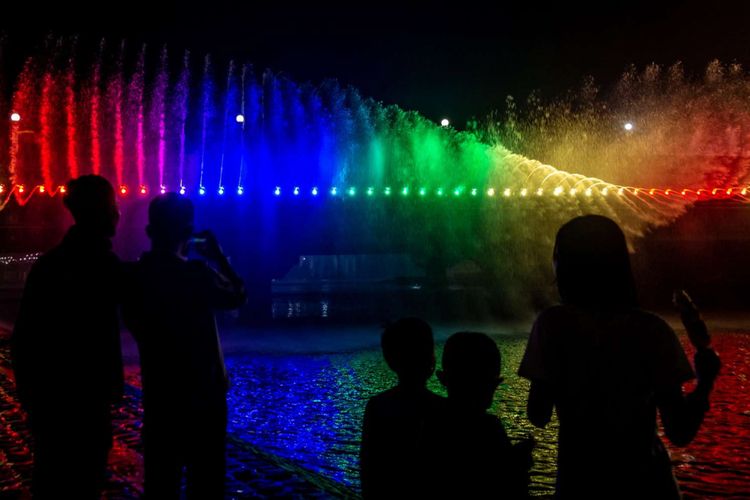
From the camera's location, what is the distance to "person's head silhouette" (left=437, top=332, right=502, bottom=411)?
2.52 meters

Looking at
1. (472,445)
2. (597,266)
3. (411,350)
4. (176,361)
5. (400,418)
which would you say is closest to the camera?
(472,445)

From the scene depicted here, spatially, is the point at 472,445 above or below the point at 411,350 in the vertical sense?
below

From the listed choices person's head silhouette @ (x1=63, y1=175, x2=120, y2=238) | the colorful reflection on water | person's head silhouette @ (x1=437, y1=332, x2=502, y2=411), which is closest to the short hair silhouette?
person's head silhouette @ (x1=63, y1=175, x2=120, y2=238)

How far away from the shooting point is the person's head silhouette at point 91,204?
3219mm

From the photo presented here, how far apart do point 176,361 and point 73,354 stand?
489 mm

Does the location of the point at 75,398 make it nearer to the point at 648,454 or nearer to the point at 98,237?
the point at 98,237

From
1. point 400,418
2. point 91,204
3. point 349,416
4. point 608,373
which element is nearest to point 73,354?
point 91,204

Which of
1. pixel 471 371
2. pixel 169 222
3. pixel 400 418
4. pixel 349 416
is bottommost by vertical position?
pixel 349 416

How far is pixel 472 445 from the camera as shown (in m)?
2.42

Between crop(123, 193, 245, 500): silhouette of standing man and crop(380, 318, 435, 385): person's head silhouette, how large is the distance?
0.94 meters

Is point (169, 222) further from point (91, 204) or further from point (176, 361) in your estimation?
point (176, 361)

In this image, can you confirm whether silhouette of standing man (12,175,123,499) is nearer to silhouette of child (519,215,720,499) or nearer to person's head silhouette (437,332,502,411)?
person's head silhouette (437,332,502,411)

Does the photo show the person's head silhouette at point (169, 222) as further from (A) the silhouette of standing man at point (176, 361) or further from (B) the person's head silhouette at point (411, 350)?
(B) the person's head silhouette at point (411, 350)

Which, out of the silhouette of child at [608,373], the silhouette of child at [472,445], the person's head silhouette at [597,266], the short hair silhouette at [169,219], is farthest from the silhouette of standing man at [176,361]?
the person's head silhouette at [597,266]
